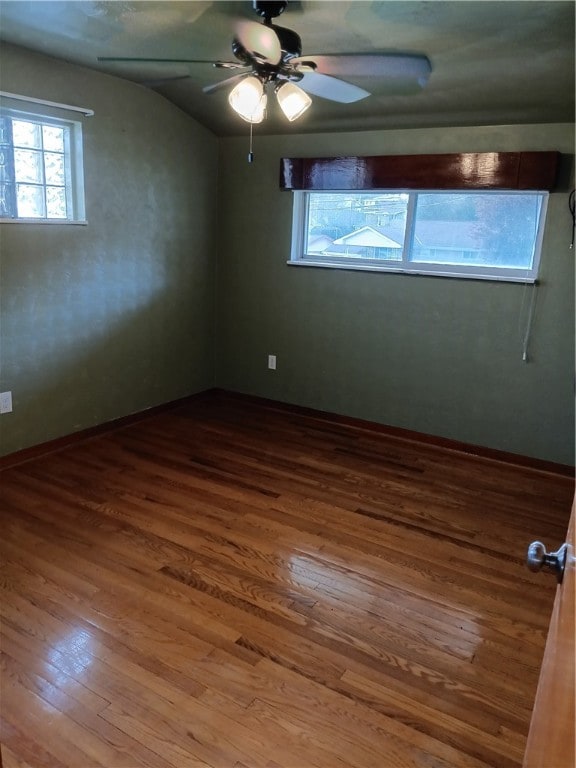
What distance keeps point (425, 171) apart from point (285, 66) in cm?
172

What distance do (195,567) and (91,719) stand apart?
82 centimetres

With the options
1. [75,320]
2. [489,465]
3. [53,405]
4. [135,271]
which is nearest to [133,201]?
[135,271]

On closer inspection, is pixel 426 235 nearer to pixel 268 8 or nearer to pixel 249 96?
pixel 249 96

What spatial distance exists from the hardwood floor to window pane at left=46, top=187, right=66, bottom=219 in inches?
58.8

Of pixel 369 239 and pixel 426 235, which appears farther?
pixel 369 239

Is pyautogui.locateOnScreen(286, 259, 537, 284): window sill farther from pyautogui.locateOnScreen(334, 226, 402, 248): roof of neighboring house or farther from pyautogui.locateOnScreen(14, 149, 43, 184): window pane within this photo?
pyautogui.locateOnScreen(14, 149, 43, 184): window pane

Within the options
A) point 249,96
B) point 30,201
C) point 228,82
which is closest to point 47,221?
point 30,201

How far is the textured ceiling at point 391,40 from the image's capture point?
2264mm

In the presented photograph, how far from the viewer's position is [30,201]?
332cm

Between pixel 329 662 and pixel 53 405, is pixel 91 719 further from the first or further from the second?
pixel 53 405

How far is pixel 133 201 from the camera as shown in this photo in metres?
3.88

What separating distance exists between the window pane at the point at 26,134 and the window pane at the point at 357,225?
1928 mm

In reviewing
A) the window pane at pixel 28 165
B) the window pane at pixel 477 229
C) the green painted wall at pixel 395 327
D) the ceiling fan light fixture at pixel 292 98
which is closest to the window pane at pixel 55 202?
the window pane at pixel 28 165

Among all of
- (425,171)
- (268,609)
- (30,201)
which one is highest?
(425,171)
